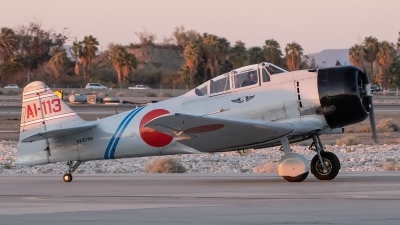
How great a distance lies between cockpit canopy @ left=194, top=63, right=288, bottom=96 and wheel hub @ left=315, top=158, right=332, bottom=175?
2.15 m

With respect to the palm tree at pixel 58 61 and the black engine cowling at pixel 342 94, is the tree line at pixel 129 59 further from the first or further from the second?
the black engine cowling at pixel 342 94

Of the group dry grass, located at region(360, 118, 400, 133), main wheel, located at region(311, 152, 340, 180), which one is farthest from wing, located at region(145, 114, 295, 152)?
dry grass, located at region(360, 118, 400, 133)

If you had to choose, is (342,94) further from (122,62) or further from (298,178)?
(122,62)

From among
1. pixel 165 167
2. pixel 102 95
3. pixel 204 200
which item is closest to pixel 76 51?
pixel 102 95

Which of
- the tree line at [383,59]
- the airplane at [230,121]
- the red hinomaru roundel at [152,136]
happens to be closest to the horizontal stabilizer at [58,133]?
the airplane at [230,121]

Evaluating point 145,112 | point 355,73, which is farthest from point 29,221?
point 355,73

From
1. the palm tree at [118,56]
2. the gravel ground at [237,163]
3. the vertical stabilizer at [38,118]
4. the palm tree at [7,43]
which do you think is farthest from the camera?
the palm tree at [7,43]

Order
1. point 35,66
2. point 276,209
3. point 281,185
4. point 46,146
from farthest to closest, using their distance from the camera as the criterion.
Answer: point 35,66, point 46,146, point 281,185, point 276,209

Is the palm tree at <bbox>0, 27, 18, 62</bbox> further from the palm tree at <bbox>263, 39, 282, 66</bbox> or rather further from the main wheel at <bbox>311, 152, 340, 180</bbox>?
the main wheel at <bbox>311, 152, 340, 180</bbox>

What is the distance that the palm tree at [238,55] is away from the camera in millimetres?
84625

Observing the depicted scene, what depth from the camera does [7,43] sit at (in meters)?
94.7

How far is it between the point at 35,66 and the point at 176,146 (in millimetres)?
88283

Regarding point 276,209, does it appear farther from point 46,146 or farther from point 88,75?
point 88,75

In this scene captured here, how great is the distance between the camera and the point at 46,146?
16.1 m
